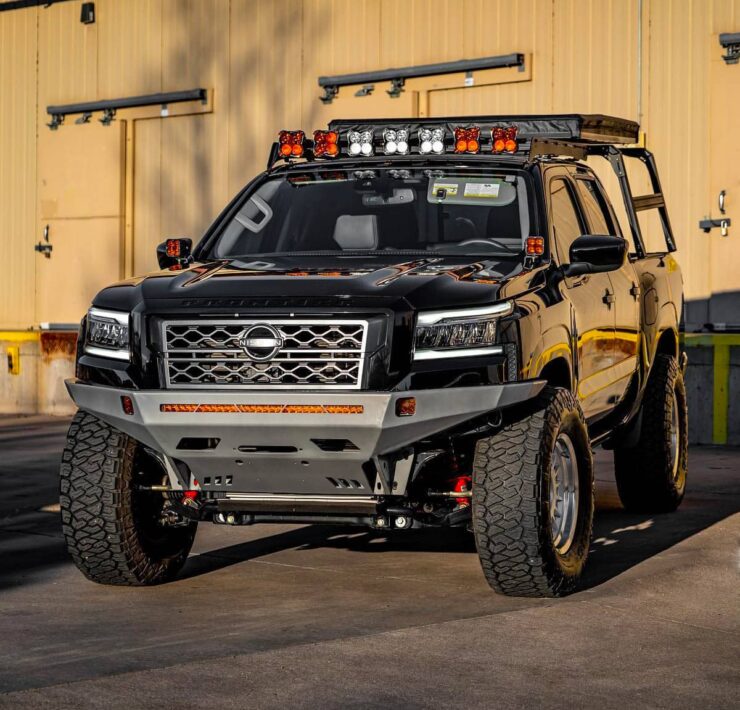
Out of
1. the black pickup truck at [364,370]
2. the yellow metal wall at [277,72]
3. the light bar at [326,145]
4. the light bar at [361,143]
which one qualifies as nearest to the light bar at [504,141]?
the black pickup truck at [364,370]

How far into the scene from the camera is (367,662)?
5582mm

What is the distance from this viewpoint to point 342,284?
6.49 meters

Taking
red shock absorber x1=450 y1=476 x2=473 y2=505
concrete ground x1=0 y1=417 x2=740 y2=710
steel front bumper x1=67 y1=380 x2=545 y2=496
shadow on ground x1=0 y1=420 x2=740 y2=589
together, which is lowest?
shadow on ground x1=0 y1=420 x2=740 y2=589

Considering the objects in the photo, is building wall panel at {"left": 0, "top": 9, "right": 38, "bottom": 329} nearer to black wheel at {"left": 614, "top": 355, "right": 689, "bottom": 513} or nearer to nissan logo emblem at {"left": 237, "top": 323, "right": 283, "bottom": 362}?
black wheel at {"left": 614, "top": 355, "right": 689, "bottom": 513}

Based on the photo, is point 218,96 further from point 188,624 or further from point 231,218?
point 188,624

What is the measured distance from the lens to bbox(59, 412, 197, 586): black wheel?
689 centimetres

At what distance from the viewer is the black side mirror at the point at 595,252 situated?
7.34 m

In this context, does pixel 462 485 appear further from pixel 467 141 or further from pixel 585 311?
pixel 467 141

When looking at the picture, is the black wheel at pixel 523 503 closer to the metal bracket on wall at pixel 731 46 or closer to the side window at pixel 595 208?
the side window at pixel 595 208

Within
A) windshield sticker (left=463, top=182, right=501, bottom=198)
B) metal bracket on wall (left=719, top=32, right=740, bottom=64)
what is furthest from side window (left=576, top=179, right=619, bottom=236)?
metal bracket on wall (left=719, top=32, right=740, bottom=64)

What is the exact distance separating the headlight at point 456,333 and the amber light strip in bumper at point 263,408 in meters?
0.37

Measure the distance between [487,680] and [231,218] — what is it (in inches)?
137

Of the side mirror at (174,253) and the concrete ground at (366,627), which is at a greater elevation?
the side mirror at (174,253)

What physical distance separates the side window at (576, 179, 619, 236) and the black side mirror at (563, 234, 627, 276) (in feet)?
3.76
